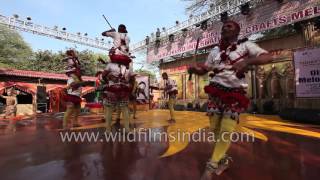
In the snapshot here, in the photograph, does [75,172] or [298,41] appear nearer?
[75,172]

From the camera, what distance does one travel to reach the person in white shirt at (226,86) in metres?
3.35

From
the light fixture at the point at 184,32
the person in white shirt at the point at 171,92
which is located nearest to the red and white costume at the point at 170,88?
the person in white shirt at the point at 171,92

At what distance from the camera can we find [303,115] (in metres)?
9.13

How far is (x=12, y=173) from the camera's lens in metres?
3.62

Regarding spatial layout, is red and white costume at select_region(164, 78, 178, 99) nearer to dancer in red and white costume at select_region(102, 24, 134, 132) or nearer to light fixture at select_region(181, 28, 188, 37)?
dancer in red and white costume at select_region(102, 24, 134, 132)

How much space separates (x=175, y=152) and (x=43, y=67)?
109 feet

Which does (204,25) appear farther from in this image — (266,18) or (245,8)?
(266,18)

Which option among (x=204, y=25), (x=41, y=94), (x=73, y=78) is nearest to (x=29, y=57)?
(x=41, y=94)

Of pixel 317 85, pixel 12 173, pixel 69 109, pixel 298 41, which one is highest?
pixel 298 41

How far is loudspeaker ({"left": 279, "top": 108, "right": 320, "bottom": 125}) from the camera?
340 inches

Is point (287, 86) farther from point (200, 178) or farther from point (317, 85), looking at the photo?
point (200, 178)

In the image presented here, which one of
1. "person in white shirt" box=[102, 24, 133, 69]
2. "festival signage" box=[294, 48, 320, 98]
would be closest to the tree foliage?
"festival signage" box=[294, 48, 320, 98]

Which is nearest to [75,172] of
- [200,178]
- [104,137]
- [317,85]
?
[200,178]

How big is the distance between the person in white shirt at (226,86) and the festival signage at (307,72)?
26.1 feet
